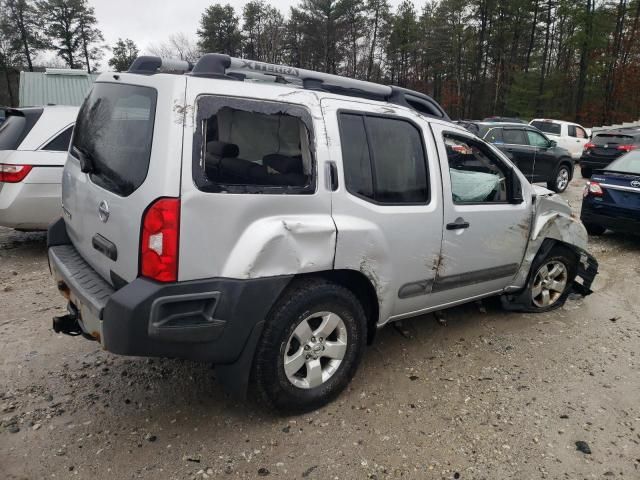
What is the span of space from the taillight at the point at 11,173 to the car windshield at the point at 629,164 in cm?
796

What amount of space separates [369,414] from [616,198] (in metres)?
5.82

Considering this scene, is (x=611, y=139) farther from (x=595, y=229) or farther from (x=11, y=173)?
(x=11, y=173)

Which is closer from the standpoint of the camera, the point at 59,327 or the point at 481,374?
the point at 59,327

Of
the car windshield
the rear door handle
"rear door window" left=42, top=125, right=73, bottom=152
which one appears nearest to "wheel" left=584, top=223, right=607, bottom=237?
the car windshield

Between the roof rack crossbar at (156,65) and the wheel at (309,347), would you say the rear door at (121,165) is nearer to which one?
the roof rack crossbar at (156,65)

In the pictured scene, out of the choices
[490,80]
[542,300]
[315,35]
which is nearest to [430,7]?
[490,80]

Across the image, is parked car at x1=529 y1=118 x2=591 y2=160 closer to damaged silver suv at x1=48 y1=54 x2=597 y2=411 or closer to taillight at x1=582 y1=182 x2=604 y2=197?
taillight at x1=582 y1=182 x2=604 y2=197

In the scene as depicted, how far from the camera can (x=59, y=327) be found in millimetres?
2621

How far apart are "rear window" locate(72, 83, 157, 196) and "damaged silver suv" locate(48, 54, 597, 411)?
0.5 inches

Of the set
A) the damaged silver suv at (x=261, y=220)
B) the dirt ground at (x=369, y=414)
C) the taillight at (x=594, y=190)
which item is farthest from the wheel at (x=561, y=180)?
the damaged silver suv at (x=261, y=220)

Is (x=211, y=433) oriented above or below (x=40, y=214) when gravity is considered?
below

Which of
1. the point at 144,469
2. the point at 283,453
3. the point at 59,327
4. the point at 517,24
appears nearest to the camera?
the point at 144,469

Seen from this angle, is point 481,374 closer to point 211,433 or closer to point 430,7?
point 211,433

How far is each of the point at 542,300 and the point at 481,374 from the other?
57.3 inches
